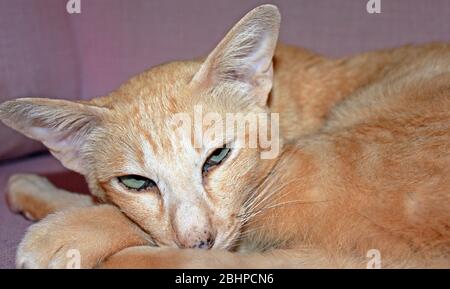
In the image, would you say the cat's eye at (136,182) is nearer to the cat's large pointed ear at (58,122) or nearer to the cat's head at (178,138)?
the cat's head at (178,138)

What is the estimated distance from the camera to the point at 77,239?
3.94ft

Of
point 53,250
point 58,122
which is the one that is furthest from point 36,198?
point 53,250

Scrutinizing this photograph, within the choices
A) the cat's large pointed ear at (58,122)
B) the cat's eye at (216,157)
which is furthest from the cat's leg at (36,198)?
the cat's eye at (216,157)

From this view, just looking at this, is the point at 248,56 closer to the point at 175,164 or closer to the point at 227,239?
the point at 175,164

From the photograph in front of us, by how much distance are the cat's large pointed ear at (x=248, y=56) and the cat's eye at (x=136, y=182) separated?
0.80ft

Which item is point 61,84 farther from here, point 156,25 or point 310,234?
point 310,234

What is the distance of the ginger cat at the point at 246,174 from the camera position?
1166 millimetres

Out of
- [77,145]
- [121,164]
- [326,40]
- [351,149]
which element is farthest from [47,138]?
[326,40]

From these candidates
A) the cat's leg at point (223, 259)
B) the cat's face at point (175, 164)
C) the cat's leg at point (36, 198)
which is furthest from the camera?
the cat's leg at point (36, 198)

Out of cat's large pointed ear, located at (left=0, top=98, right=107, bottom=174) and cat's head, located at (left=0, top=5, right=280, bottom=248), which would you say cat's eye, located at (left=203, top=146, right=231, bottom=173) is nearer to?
cat's head, located at (left=0, top=5, right=280, bottom=248)

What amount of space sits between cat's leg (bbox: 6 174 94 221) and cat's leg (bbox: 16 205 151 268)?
0.93 ft
